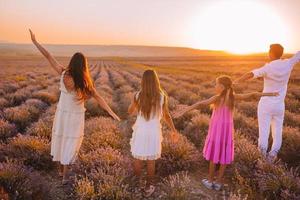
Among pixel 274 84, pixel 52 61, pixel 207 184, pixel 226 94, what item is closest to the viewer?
pixel 226 94

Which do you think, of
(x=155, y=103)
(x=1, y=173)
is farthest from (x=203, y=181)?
(x=1, y=173)

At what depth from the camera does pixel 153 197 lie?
200 inches

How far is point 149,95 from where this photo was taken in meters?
5.11

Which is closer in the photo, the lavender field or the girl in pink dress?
the lavender field

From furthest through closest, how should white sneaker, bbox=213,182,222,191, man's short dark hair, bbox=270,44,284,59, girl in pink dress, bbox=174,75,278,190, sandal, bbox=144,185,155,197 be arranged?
man's short dark hair, bbox=270,44,284,59
white sneaker, bbox=213,182,222,191
girl in pink dress, bbox=174,75,278,190
sandal, bbox=144,185,155,197

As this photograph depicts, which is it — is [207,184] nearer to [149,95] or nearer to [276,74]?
[149,95]

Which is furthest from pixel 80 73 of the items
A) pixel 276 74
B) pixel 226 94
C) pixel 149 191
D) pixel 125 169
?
pixel 276 74

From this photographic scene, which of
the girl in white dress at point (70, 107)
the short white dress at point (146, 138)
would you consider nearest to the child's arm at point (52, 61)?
the girl in white dress at point (70, 107)

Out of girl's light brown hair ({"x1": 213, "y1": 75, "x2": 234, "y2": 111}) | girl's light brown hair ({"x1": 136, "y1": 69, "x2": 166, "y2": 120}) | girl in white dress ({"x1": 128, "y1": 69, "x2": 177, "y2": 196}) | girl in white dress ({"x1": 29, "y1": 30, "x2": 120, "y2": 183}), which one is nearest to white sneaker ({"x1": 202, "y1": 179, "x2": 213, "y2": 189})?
girl in white dress ({"x1": 128, "y1": 69, "x2": 177, "y2": 196})

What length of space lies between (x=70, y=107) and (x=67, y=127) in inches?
11.7

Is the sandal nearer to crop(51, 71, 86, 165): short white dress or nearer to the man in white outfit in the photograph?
crop(51, 71, 86, 165): short white dress

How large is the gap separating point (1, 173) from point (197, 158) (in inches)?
133

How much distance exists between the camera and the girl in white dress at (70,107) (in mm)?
5176

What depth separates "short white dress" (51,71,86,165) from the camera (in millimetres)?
5301
